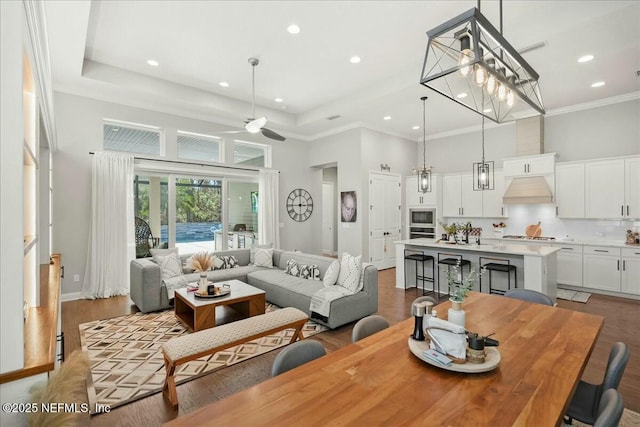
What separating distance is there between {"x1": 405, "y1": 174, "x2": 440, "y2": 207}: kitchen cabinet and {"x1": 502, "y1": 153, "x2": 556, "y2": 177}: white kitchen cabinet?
63.4 inches

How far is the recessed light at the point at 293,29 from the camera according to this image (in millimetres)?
3740

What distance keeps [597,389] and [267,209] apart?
637 centimetres

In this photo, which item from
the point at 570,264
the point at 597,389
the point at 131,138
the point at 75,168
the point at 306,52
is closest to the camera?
the point at 597,389

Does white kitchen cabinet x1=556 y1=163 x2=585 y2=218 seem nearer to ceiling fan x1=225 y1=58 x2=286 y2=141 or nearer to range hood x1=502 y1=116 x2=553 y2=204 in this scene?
range hood x1=502 y1=116 x2=553 y2=204

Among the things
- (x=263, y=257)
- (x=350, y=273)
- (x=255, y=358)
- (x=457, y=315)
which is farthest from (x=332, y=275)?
(x=457, y=315)

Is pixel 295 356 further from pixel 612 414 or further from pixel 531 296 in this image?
pixel 531 296

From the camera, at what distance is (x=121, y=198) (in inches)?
211

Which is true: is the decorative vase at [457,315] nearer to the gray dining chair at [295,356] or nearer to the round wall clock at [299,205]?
the gray dining chair at [295,356]

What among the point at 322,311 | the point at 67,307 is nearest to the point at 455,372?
the point at 322,311

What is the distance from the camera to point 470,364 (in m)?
1.44

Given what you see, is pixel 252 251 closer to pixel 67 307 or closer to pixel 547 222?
Result: pixel 67 307

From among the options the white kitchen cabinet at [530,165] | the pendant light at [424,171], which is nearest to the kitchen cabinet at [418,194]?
the pendant light at [424,171]

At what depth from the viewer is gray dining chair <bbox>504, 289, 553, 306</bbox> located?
254 centimetres

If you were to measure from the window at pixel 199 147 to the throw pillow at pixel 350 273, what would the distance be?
418 centimetres
